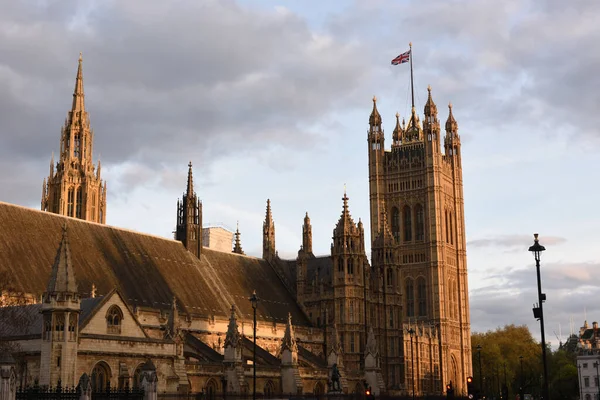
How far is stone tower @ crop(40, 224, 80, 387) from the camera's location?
145 feet

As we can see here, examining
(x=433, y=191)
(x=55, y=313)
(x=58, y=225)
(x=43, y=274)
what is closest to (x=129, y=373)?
(x=55, y=313)

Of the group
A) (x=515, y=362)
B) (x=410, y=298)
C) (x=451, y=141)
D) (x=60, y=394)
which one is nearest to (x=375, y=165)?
(x=451, y=141)

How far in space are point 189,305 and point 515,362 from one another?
8770 cm

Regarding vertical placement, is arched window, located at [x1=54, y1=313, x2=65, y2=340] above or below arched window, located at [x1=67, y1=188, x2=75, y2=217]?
below

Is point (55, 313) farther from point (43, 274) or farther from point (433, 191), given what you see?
point (433, 191)

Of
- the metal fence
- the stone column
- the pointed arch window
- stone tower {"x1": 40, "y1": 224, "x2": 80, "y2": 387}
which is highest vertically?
the pointed arch window

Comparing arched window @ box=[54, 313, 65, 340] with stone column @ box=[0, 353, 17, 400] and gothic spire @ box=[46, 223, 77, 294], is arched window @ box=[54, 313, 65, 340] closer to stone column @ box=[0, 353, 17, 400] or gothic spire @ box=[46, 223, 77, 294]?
gothic spire @ box=[46, 223, 77, 294]

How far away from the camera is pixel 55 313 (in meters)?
44.7

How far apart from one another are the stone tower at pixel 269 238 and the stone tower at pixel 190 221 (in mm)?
12916

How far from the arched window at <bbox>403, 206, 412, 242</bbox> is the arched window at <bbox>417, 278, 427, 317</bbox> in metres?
6.91

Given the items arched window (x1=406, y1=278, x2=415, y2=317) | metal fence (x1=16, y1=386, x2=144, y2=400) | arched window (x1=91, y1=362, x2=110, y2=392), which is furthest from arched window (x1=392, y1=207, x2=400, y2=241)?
metal fence (x1=16, y1=386, x2=144, y2=400)

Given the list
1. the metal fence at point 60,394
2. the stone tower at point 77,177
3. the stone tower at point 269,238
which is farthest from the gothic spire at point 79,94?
the metal fence at point 60,394

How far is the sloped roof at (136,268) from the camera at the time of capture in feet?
189

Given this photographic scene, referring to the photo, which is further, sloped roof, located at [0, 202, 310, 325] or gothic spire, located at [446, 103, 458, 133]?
gothic spire, located at [446, 103, 458, 133]
